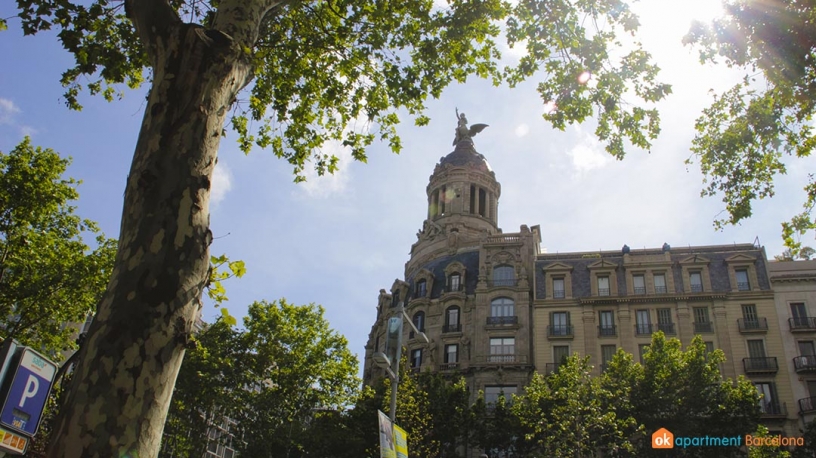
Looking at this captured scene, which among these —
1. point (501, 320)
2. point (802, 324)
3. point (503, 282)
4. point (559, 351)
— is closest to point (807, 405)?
point (802, 324)

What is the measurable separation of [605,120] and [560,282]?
31.5m

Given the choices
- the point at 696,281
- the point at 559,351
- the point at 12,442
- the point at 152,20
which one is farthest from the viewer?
the point at 696,281

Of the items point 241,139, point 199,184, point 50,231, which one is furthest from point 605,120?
point 50,231

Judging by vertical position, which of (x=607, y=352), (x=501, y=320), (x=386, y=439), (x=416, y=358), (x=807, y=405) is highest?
(x=501, y=320)

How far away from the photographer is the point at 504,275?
149 feet

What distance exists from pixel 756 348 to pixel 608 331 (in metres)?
8.38

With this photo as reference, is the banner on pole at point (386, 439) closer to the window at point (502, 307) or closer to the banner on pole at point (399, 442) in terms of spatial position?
the banner on pole at point (399, 442)

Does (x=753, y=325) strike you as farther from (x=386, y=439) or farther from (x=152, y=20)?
(x=152, y=20)

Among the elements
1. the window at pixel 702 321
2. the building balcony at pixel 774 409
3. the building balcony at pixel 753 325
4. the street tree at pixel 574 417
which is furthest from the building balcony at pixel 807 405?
the street tree at pixel 574 417

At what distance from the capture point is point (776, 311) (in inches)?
1511

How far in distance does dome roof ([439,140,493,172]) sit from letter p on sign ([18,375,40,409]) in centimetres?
5343

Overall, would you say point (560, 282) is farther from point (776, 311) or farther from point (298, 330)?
point (298, 330)

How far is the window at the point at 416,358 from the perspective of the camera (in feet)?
144

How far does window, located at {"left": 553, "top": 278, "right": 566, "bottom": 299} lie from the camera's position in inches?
1678
